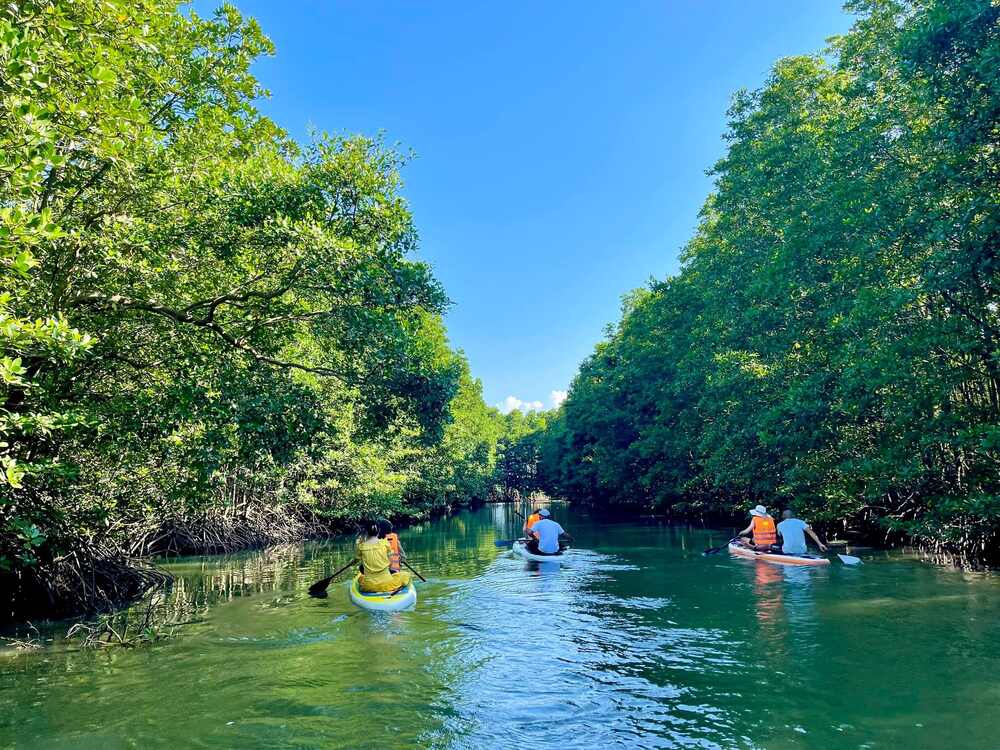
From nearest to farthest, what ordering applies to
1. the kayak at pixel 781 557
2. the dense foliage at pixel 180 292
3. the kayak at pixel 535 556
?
the dense foliage at pixel 180 292
the kayak at pixel 781 557
the kayak at pixel 535 556

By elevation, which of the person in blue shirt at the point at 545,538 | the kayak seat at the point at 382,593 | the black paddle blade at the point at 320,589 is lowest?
the black paddle blade at the point at 320,589

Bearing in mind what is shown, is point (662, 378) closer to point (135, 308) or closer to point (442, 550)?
point (442, 550)

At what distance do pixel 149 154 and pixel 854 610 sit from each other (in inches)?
515

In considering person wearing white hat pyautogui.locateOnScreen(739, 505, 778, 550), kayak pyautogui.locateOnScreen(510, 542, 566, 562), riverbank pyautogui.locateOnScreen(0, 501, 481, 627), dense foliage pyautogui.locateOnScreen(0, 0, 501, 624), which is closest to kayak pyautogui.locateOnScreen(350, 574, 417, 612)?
dense foliage pyautogui.locateOnScreen(0, 0, 501, 624)

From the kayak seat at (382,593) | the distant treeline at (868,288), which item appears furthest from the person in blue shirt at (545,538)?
the distant treeline at (868,288)

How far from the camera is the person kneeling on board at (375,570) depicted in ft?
38.1

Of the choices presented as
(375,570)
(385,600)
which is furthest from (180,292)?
(385,600)

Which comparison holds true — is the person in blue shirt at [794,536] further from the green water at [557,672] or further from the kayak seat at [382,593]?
the kayak seat at [382,593]

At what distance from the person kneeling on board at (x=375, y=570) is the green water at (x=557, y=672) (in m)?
0.60

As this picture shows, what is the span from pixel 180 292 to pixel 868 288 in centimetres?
1500

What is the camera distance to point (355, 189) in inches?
444

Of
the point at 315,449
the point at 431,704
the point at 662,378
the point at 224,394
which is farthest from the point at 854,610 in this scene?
the point at 662,378

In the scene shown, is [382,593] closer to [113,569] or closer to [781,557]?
[113,569]

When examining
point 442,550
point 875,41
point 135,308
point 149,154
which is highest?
point 875,41
